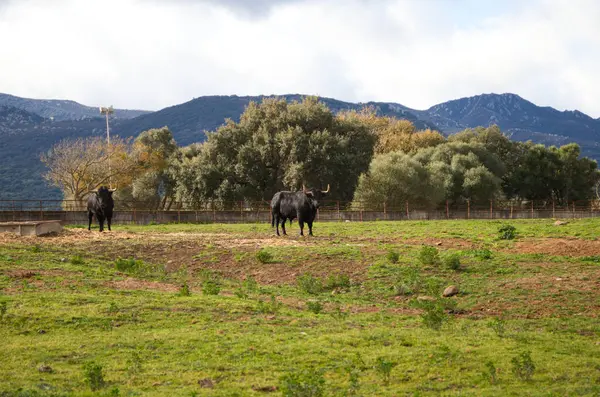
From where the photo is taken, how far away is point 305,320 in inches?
518

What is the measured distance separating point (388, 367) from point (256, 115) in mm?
55867

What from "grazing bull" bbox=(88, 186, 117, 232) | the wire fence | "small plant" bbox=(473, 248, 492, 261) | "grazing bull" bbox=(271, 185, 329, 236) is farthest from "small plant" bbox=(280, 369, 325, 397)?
the wire fence

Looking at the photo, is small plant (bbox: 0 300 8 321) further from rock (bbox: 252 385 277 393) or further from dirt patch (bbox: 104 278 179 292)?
rock (bbox: 252 385 277 393)

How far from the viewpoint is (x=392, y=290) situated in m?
17.1

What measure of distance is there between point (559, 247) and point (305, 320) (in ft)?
38.3

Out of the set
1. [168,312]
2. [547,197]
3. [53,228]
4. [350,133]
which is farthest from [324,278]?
[547,197]

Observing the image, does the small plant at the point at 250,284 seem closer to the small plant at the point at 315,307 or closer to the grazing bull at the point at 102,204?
the small plant at the point at 315,307

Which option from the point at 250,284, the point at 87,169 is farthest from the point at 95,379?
the point at 87,169

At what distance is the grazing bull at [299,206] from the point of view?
30.0 meters

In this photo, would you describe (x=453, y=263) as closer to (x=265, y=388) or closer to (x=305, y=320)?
(x=305, y=320)

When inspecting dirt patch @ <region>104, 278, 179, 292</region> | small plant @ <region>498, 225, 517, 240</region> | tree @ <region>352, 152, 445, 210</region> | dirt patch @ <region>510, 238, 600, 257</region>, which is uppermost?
tree @ <region>352, 152, 445, 210</region>

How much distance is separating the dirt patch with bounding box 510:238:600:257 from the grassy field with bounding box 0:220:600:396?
2.4 inches

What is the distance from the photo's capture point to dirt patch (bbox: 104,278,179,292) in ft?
54.7

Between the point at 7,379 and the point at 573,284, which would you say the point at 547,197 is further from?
the point at 7,379
